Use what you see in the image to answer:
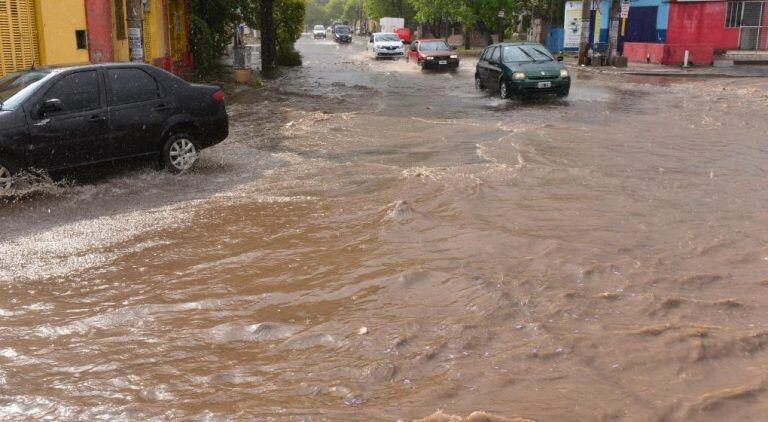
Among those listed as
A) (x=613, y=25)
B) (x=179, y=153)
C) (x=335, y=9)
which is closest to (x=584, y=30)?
(x=613, y=25)

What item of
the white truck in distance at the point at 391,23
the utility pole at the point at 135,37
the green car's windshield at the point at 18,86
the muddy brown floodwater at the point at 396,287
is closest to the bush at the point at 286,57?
the utility pole at the point at 135,37

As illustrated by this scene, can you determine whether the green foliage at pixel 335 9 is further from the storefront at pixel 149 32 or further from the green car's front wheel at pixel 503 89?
the green car's front wheel at pixel 503 89

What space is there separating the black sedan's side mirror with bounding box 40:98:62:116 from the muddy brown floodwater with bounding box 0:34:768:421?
961mm

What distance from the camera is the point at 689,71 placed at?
29328 millimetres

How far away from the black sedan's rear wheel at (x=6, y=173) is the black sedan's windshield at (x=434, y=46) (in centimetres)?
2819

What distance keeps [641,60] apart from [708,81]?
10583mm

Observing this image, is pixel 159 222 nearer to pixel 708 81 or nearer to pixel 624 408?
pixel 624 408

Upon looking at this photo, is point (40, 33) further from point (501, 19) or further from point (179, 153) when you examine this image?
point (501, 19)

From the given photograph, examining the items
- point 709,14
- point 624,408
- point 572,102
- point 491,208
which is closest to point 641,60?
point 709,14

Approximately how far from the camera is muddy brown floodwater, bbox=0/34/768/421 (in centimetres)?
433

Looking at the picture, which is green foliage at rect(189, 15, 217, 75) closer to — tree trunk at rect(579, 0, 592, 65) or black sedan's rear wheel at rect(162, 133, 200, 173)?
tree trunk at rect(579, 0, 592, 65)

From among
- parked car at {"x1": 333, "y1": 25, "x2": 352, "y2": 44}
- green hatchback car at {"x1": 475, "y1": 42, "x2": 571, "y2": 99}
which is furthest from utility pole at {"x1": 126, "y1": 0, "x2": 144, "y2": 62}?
parked car at {"x1": 333, "y1": 25, "x2": 352, "y2": 44}

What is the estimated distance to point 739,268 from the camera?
6355 millimetres

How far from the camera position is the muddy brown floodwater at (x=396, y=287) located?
170 inches
